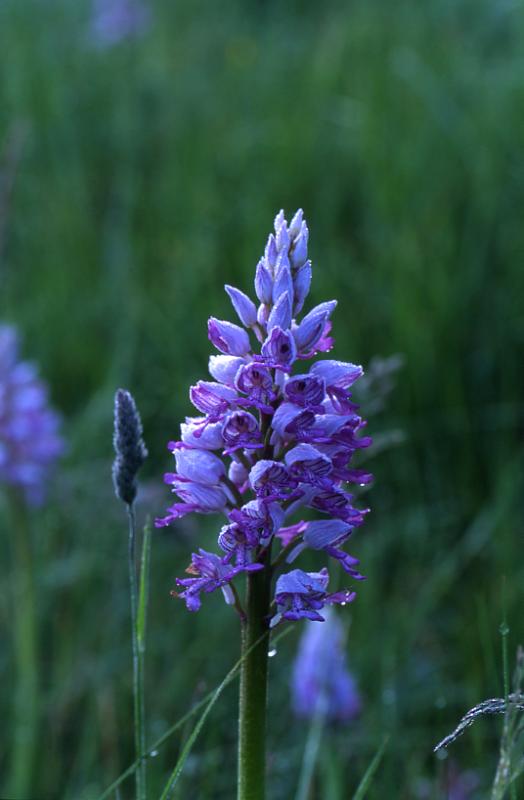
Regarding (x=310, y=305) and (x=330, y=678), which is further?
(x=310, y=305)

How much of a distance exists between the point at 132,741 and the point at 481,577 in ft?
4.28

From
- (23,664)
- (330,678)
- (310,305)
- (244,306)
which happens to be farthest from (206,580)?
(310,305)

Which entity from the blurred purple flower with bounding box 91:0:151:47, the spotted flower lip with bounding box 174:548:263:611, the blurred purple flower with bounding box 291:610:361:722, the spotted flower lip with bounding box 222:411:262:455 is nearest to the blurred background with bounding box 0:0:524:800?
the blurred purple flower with bounding box 291:610:361:722

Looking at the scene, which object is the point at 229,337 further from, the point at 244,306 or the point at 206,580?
the point at 206,580

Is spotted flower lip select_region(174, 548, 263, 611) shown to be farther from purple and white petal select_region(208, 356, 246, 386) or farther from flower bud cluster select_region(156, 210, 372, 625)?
purple and white petal select_region(208, 356, 246, 386)

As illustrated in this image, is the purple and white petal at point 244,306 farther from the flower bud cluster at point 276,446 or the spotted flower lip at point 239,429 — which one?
the spotted flower lip at point 239,429

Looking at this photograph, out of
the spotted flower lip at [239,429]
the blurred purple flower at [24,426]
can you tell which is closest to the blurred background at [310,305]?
the blurred purple flower at [24,426]

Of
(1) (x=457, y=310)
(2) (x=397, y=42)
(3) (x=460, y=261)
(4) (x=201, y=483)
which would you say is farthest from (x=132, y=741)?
(2) (x=397, y=42)

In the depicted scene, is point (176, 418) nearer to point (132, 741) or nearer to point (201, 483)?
point (132, 741)

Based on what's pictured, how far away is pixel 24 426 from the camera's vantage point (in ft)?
11.8

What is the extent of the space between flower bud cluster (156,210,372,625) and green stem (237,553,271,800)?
0.11 ft

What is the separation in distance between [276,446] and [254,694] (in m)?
0.34

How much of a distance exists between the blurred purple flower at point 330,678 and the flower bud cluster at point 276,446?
1290 millimetres

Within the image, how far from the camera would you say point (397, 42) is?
732 cm
